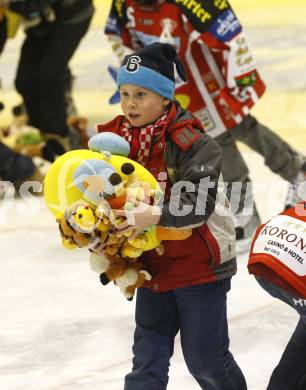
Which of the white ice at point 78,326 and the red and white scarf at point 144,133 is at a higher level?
the red and white scarf at point 144,133

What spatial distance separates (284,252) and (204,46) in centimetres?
224

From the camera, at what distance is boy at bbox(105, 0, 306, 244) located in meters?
4.60

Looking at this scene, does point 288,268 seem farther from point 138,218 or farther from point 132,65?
point 132,65

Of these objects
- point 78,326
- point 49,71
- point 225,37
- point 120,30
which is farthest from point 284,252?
point 49,71

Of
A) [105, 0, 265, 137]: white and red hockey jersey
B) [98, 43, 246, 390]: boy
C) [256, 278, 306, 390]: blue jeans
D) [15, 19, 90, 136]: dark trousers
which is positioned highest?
[98, 43, 246, 390]: boy

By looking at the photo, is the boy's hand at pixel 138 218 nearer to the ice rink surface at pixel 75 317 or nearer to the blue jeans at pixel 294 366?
the blue jeans at pixel 294 366

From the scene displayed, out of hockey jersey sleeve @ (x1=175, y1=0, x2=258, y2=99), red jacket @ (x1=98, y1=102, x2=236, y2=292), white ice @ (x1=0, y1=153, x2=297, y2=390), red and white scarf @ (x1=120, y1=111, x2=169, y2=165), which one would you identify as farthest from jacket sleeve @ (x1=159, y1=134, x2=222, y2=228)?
hockey jersey sleeve @ (x1=175, y1=0, x2=258, y2=99)

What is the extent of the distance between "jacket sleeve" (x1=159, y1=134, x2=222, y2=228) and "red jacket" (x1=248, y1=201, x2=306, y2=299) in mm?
171

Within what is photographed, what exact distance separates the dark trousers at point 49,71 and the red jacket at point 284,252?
383 centimetres

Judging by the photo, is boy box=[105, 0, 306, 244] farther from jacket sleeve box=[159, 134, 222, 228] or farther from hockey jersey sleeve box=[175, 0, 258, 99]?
jacket sleeve box=[159, 134, 222, 228]

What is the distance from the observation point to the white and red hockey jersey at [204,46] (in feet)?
15.1

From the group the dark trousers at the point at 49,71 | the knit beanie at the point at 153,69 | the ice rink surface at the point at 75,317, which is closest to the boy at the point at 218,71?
the ice rink surface at the point at 75,317

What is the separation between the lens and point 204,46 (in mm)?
4734

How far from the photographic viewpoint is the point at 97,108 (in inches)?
323
